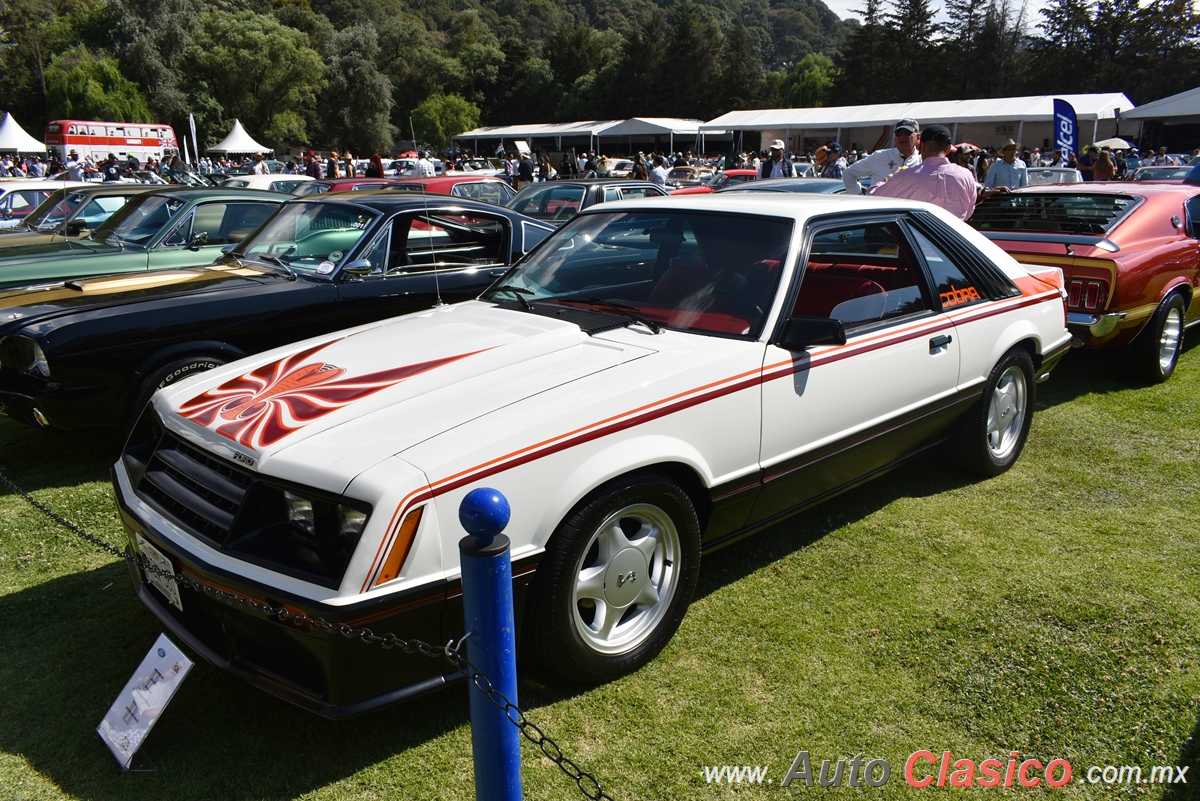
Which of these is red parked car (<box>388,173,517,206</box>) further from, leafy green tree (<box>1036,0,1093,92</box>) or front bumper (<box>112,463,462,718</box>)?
leafy green tree (<box>1036,0,1093,92</box>)

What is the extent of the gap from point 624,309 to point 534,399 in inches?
37.3

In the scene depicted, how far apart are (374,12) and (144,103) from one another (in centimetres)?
5940

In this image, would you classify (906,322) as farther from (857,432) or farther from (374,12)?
(374,12)

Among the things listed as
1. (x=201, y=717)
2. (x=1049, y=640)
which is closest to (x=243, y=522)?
(x=201, y=717)

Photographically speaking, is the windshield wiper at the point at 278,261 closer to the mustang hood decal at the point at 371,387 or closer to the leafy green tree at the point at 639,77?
the mustang hood decal at the point at 371,387

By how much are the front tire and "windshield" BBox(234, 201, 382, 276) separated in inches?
156

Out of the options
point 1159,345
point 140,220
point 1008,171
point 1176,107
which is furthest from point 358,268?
point 1176,107

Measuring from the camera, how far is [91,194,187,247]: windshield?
7.27 m

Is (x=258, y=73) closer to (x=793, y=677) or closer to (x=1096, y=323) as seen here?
(x=1096, y=323)

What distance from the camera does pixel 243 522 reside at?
2.33 meters

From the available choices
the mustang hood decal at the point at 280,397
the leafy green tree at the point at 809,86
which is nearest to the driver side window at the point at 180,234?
the mustang hood decal at the point at 280,397

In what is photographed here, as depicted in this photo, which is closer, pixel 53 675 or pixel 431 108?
pixel 53 675

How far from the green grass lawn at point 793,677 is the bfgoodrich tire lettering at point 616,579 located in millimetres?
144

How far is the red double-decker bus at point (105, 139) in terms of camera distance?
35344 mm
